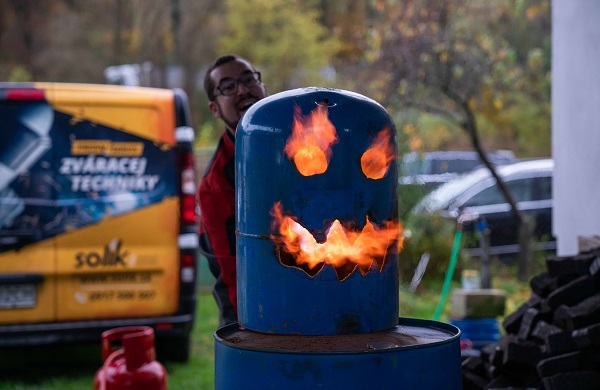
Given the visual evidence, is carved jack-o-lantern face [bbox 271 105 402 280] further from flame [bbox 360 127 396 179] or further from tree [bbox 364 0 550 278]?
tree [bbox 364 0 550 278]

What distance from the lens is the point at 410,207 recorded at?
1196 centimetres

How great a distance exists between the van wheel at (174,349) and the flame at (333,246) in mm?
4538

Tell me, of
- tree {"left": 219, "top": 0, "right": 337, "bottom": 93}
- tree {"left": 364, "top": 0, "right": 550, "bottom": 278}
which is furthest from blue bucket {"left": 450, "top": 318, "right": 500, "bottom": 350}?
tree {"left": 219, "top": 0, "right": 337, "bottom": 93}

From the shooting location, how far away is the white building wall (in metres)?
6.41

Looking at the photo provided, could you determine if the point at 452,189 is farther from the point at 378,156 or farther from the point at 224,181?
the point at 378,156

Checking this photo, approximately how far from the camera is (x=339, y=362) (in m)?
2.62

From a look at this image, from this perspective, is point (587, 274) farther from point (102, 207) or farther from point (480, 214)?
point (480, 214)

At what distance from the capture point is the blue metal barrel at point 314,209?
280 centimetres

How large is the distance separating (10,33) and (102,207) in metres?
32.1

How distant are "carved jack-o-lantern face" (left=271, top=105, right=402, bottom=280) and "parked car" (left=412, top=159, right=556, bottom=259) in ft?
33.1

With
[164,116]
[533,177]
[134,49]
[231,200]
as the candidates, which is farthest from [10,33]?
[231,200]

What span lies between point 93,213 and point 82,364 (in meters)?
1.74

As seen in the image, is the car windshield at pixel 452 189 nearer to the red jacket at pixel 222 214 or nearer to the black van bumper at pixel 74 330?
the black van bumper at pixel 74 330

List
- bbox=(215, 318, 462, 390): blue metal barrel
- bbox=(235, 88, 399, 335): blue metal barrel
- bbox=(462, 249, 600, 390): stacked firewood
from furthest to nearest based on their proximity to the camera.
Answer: bbox=(462, 249, 600, 390): stacked firewood
bbox=(235, 88, 399, 335): blue metal barrel
bbox=(215, 318, 462, 390): blue metal barrel
